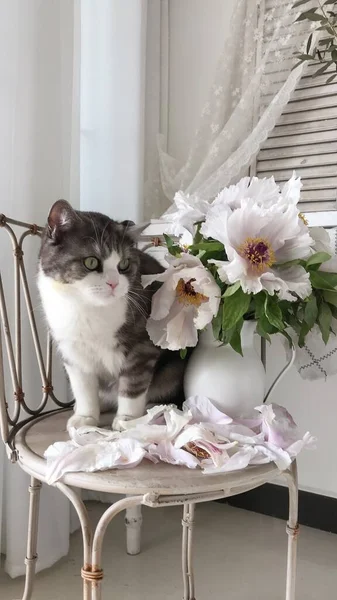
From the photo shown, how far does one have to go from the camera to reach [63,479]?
690 millimetres

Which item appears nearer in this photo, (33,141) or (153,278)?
(153,278)

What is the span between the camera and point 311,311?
2.58ft

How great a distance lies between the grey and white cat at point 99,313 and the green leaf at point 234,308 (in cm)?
16

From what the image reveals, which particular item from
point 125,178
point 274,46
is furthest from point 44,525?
point 274,46

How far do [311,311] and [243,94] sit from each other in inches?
30.1

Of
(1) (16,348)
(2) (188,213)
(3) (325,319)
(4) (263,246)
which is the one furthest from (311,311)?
(1) (16,348)

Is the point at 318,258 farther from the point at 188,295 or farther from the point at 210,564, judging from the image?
the point at 210,564

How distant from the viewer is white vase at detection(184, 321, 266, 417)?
0.82 m

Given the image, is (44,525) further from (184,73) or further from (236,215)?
(184,73)

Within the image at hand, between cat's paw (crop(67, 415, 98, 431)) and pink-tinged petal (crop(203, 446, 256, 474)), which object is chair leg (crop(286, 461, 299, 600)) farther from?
cat's paw (crop(67, 415, 98, 431))

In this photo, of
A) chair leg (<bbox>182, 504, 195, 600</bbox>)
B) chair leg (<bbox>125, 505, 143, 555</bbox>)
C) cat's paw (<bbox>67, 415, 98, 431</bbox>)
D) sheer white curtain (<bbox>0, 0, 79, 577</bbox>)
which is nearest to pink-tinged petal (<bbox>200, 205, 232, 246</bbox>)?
cat's paw (<bbox>67, 415, 98, 431</bbox>)

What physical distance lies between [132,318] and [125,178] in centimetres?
63

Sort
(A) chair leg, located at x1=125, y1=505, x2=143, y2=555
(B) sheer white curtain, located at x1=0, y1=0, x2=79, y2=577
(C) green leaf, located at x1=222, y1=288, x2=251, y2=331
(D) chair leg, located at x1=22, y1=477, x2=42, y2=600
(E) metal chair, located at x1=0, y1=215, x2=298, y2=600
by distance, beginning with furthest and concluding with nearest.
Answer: (A) chair leg, located at x1=125, y1=505, x2=143, y2=555 → (B) sheer white curtain, located at x1=0, y1=0, x2=79, y2=577 → (D) chair leg, located at x1=22, y1=477, x2=42, y2=600 → (C) green leaf, located at x1=222, y1=288, x2=251, y2=331 → (E) metal chair, located at x1=0, y1=215, x2=298, y2=600

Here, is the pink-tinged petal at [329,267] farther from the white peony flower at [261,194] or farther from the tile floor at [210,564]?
the tile floor at [210,564]
